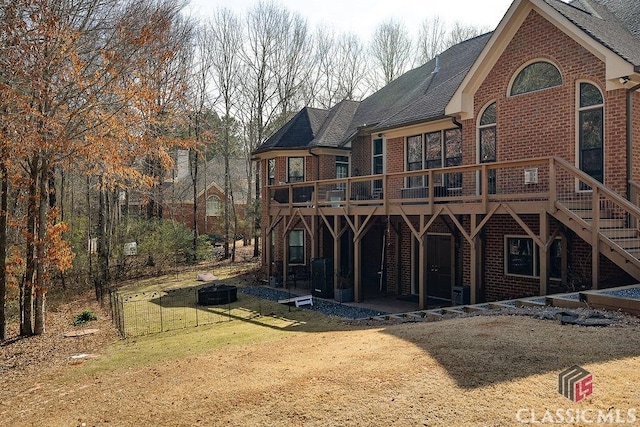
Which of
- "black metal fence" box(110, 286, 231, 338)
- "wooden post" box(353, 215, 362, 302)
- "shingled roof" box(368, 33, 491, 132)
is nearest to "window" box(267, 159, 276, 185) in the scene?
"shingled roof" box(368, 33, 491, 132)

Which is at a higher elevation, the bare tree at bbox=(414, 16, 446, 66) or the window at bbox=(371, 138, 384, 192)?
the bare tree at bbox=(414, 16, 446, 66)

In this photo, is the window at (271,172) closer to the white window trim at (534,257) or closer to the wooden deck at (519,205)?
the wooden deck at (519,205)

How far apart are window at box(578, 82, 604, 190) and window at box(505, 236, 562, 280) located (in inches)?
72.7

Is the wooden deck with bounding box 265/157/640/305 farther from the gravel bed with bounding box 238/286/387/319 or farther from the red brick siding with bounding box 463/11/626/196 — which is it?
the gravel bed with bounding box 238/286/387/319

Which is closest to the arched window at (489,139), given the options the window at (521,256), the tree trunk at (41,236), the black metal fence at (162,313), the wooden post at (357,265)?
the window at (521,256)

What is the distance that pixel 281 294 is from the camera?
17484 mm

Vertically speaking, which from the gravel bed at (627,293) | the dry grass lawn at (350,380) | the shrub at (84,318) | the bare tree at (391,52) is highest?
the bare tree at (391,52)

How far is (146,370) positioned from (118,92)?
8.19 metres

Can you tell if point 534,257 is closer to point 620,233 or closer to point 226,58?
point 620,233

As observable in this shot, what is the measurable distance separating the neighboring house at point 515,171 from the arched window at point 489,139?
0.03 metres

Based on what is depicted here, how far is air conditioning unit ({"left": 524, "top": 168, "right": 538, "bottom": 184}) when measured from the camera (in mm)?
11692

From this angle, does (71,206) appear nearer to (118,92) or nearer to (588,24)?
(118,92)

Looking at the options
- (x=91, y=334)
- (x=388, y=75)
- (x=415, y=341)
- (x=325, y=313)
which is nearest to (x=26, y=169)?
(x=91, y=334)

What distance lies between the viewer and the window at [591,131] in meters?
10.7
